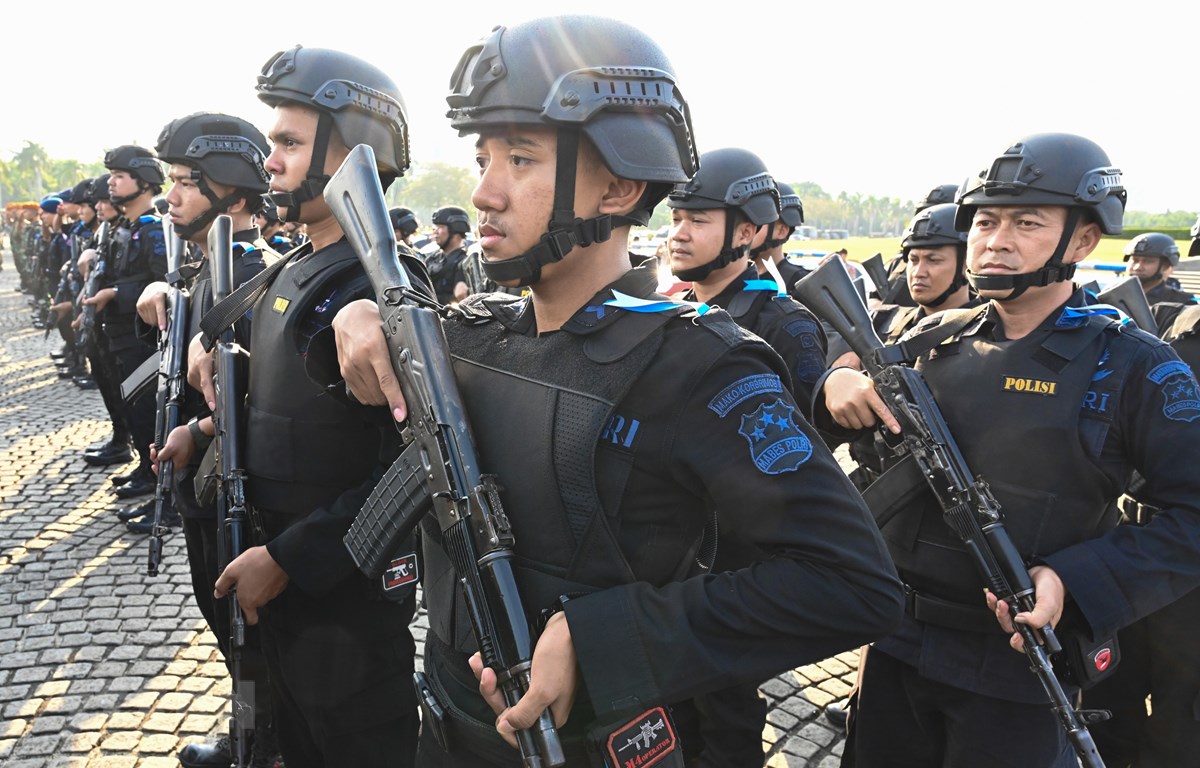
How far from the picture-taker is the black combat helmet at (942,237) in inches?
198

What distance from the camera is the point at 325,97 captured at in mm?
3039

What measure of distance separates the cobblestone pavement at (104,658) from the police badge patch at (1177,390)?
7.69 feet

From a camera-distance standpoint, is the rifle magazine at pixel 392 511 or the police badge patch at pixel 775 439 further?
the rifle magazine at pixel 392 511

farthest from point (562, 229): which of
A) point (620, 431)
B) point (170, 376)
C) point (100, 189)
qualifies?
point (100, 189)

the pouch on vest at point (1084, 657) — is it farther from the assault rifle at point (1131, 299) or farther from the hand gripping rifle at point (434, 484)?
the assault rifle at point (1131, 299)

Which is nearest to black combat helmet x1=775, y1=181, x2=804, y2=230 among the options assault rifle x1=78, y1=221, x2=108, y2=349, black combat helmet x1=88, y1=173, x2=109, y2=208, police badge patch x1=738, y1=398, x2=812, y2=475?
police badge patch x1=738, y1=398, x2=812, y2=475

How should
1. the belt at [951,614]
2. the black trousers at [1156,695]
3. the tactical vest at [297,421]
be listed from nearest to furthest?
the belt at [951,614] → the tactical vest at [297,421] → the black trousers at [1156,695]

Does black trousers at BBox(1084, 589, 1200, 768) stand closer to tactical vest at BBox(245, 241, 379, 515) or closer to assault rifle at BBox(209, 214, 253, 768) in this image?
tactical vest at BBox(245, 241, 379, 515)

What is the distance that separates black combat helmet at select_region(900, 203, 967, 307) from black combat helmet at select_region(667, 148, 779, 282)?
1.11 m

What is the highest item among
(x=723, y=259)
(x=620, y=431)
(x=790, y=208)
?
(x=620, y=431)

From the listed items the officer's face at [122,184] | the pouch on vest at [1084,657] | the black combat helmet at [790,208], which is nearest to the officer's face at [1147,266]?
the black combat helmet at [790,208]

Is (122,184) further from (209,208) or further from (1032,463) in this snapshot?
(1032,463)

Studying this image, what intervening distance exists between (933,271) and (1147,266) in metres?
4.01

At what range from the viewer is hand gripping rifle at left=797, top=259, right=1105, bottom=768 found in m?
2.51
